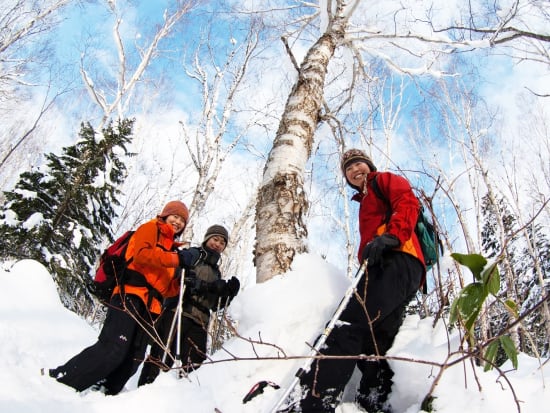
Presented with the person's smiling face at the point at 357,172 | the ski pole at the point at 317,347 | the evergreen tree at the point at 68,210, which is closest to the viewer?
the ski pole at the point at 317,347

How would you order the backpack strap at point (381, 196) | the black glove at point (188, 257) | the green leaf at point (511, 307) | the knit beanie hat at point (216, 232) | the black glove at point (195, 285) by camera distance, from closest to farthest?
1. the green leaf at point (511, 307)
2. the backpack strap at point (381, 196)
3. the black glove at point (188, 257)
4. the black glove at point (195, 285)
5. the knit beanie hat at point (216, 232)

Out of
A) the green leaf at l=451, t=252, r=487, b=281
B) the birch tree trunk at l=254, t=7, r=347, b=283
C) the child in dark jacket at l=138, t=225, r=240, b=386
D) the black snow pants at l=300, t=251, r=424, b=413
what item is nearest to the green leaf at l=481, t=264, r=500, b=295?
the green leaf at l=451, t=252, r=487, b=281

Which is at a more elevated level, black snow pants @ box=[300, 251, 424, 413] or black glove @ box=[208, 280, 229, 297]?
black glove @ box=[208, 280, 229, 297]

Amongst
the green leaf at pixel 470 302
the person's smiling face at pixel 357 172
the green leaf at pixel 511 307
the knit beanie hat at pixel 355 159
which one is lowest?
the green leaf at pixel 470 302

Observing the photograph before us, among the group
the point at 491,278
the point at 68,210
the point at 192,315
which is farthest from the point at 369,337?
the point at 68,210

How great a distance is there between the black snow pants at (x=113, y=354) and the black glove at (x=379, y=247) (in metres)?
1.25

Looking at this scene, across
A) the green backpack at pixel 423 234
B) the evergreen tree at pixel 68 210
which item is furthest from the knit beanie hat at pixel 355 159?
the evergreen tree at pixel 68 210

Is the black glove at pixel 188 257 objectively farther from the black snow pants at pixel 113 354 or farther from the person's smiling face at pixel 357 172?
the person's smiling face at pixel 357 172

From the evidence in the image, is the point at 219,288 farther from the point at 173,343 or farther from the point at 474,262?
the point at 474,262

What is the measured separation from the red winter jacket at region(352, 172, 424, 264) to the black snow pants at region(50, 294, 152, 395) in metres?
1.39

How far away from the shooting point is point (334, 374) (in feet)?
5.18

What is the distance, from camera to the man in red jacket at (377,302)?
1.58 meters

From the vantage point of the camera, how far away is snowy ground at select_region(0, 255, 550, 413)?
1523mm

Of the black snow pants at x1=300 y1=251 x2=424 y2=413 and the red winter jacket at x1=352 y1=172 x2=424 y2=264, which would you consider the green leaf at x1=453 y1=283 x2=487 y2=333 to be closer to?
the black snow pants at x1=300 y1=251 x2=424 y2=413
